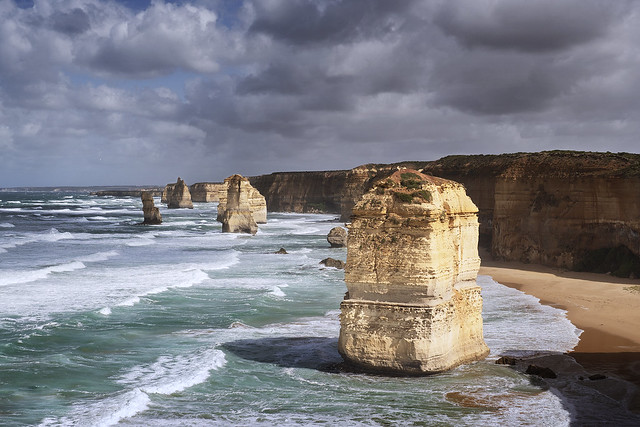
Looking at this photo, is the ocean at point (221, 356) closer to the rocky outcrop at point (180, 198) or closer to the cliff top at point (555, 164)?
the cliff top at point (555, 164)

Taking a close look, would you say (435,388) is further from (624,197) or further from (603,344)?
(624,197)

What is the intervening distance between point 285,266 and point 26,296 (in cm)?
1542

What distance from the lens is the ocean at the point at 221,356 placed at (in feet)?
45.1

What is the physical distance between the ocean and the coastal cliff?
21.3 feet

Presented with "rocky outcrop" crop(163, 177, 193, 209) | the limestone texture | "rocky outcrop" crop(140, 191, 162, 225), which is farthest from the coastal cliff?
"rocky outcrop" crop(163, 177, 193, 209)

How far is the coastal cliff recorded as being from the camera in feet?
112

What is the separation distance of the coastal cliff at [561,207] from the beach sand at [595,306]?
4.05ft

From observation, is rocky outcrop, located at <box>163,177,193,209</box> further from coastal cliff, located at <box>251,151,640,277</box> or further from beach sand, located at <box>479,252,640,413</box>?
beach sand, located at <box>479,252,640,413</box>

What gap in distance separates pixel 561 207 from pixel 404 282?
25193 millimetres

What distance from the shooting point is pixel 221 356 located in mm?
18141

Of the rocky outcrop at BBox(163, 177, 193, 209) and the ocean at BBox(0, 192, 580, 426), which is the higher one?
the rocky outcrop at BBox(163, 177, 193, 209)

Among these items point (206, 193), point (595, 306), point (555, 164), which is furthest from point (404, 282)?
point (206, 193)

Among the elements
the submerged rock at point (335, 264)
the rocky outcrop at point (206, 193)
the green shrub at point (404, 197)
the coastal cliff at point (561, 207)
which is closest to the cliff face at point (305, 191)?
the rocky outcrop at point (206, 193)

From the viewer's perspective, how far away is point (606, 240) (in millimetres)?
35156
